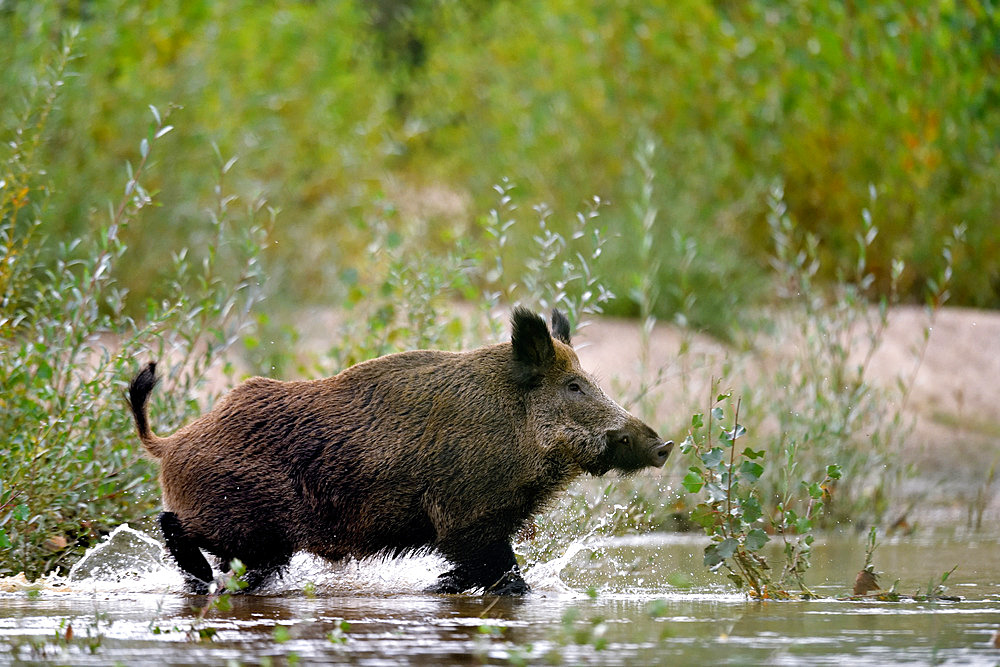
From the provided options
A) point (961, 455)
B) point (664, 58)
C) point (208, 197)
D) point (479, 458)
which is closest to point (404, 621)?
point (479, 458)

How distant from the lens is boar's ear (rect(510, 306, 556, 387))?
5.41m

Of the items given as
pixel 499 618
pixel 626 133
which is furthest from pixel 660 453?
pixel 626 133

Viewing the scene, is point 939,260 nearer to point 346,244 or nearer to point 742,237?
point 742,237

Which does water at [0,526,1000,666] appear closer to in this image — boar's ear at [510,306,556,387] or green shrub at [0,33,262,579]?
green shrub at [0,33,262,579]

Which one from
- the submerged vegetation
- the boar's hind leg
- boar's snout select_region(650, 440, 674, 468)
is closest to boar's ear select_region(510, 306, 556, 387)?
boar's snout select_region(650, 440, 674, 468)

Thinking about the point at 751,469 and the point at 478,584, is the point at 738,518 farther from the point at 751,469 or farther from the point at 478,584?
Result: the point at 478,584

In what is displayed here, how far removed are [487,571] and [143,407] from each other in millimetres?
1530

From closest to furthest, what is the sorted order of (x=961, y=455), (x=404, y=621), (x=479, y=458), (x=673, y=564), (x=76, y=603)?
1. (x=404, y=621)
2. (x=76, y=603)
3. (x=479, y=458)
4. (x=673, y=564)
5. (x=961, y=455)

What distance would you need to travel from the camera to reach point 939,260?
11.7 metres

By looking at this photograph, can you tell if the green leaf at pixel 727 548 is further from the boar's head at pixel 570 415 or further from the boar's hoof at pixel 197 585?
the boar's hoof at pixel 197 585

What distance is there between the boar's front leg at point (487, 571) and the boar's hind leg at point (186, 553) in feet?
3.10

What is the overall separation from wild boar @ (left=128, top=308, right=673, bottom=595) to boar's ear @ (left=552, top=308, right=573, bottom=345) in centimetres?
40

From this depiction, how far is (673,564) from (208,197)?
6699 mm

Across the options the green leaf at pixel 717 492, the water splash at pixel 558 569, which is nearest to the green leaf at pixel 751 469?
the green leaf at pixel 717 492
